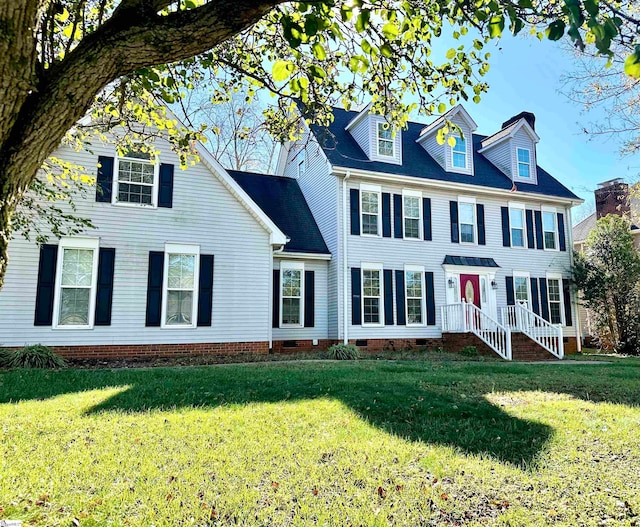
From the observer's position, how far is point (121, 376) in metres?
8.07

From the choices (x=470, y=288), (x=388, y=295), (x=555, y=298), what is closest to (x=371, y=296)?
(x=388, y=295)

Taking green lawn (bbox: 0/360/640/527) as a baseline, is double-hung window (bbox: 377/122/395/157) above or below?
above

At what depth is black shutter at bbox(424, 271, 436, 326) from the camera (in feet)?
51.8

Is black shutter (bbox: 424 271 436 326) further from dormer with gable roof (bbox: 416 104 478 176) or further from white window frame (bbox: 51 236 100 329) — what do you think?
white window frame (bbox: 51 236 100 329)

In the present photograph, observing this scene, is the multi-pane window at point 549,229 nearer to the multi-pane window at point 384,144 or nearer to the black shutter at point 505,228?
the black shutter at point 505,228

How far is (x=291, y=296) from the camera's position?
14727 mm

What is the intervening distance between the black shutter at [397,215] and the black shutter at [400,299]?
1.41m

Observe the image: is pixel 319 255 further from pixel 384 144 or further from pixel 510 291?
pixel 510 291

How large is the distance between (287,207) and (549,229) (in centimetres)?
1067

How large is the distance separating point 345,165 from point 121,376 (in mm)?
9753

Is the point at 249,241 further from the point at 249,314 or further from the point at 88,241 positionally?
the point at 88,241

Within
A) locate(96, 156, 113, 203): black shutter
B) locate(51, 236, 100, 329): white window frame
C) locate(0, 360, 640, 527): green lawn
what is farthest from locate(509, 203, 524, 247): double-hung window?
locate(51, 236, 100, 329): white window frame

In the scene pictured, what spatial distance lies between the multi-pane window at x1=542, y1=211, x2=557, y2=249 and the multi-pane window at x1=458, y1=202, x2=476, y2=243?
3475mm

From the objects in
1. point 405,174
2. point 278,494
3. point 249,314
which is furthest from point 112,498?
point 405,174
